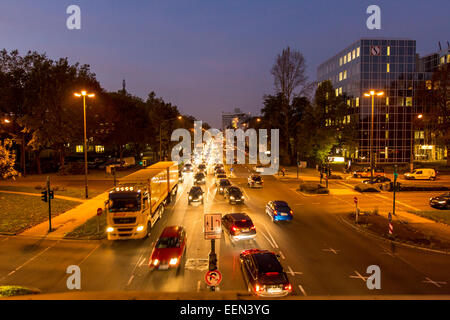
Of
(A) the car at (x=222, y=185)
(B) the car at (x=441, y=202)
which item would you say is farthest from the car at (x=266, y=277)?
(B) the car at (x=441, y=202)

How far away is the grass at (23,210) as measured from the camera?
72.4ft

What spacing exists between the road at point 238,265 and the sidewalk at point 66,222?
1025 mm

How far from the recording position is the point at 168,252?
1461 cm

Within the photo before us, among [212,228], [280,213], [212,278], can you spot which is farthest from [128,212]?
[280,213]

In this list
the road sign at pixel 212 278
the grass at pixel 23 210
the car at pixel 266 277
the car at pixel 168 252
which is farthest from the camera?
the grass at pixel 23 210

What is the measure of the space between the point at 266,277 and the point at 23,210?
76.8ft

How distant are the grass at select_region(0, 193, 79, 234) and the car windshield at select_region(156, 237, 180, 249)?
39.8 feet

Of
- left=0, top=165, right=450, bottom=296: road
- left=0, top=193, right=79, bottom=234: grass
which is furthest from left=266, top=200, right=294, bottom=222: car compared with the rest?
left=0, top=193, right=79, bottom=234: grass

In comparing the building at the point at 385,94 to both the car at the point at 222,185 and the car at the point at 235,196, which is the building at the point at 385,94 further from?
the car at the point at 235,196

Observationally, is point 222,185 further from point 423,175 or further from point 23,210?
point 423,175

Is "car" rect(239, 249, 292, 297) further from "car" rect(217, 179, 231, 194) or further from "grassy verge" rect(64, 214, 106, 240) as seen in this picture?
"car" rect(217, 179, 231, 194)

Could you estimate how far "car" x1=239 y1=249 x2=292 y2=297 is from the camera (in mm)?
11500

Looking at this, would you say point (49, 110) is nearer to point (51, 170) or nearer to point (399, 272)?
point (51, 170)
